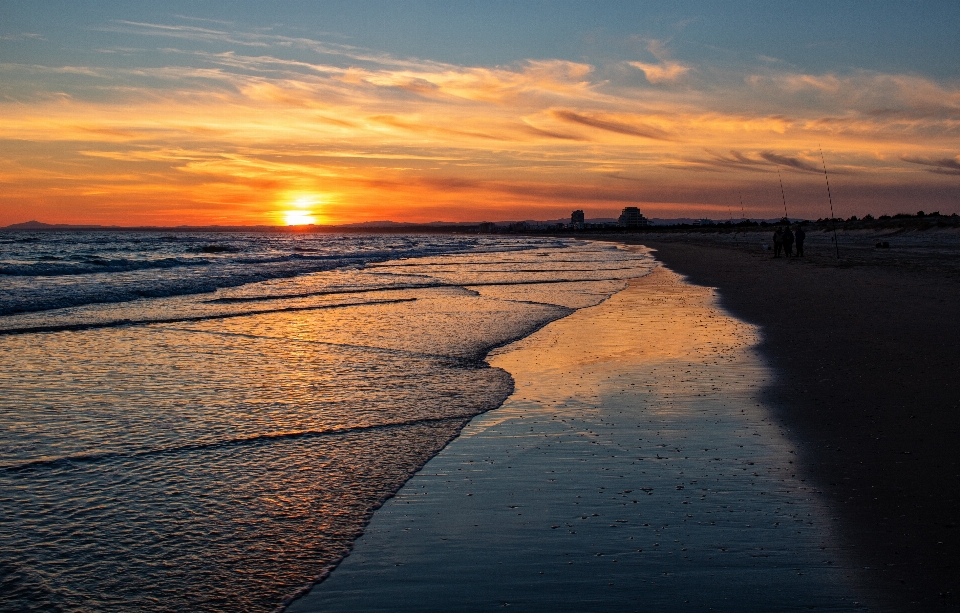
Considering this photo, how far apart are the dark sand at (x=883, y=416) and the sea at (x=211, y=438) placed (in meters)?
3.17

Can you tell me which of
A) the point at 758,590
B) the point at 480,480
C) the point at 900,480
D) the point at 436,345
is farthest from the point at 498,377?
the point at 758,590

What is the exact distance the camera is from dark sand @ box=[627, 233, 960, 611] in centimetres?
416

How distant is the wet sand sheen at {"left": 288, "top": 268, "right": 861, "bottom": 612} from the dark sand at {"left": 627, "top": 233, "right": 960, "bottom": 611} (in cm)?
27

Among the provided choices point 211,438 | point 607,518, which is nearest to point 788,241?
point 211,438

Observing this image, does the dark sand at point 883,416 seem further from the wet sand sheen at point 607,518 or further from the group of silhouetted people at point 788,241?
the group of silhouetted people at point 788,241

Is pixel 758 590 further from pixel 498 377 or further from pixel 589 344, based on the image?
pixel 589 344

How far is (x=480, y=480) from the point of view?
220 inches

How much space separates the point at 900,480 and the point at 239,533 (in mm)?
4660

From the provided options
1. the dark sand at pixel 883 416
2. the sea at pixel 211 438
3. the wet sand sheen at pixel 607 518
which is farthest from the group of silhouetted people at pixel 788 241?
the wet sand sheen at pixel 607 518

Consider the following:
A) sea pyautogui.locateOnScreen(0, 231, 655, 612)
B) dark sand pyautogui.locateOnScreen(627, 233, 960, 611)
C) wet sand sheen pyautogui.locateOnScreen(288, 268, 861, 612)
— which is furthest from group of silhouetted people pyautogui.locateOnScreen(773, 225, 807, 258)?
wet sand sheen pyautogui.locateOnScreen(288, 268, 861, 612)

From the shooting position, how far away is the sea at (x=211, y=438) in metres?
4.08

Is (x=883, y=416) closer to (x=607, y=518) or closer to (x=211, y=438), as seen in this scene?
(x=607, y=518)

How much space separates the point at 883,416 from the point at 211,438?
639 centimetres

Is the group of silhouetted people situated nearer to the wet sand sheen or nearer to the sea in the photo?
the sea
